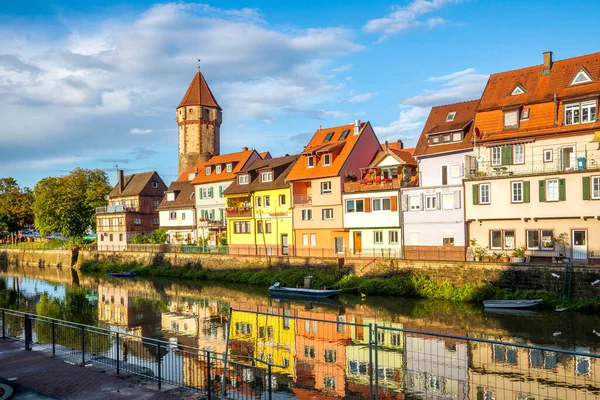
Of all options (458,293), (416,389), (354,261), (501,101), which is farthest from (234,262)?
(416,389)

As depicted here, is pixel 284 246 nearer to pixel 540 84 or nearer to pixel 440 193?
pixel 440 193

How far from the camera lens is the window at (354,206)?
46.7m

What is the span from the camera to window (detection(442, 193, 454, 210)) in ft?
135

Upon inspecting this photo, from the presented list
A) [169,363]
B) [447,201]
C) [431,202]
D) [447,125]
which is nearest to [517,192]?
[447,201]

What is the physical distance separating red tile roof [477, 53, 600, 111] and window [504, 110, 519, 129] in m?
0.65

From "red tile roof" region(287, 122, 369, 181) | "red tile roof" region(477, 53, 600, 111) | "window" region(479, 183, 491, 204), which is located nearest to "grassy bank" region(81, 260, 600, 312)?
"window" region(479, 183, 491, 204)

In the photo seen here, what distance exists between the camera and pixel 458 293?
35.6m

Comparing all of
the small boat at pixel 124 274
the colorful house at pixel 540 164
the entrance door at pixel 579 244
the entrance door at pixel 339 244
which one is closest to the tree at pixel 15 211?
the small boat at pixel 124 274

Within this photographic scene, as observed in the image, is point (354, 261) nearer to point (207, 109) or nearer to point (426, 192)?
point (426, 192)

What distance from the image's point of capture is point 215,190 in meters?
65.6

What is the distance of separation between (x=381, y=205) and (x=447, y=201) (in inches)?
231

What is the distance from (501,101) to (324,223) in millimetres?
18163

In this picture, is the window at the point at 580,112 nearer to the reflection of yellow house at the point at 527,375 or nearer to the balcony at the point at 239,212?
the reflection of yellow house at the point at 527,375

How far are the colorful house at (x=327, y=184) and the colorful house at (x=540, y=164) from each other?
12422mm
